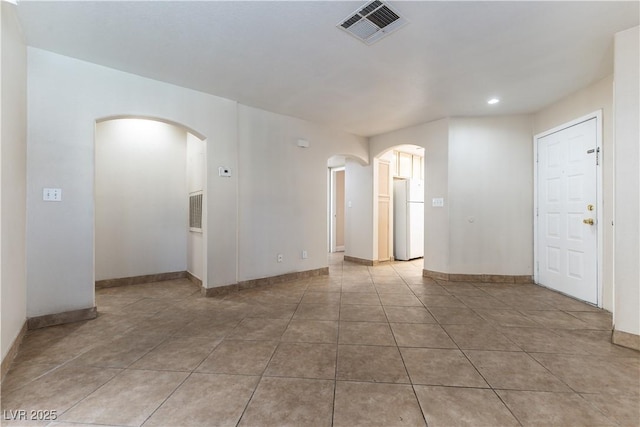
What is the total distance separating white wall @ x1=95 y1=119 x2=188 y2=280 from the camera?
392cm

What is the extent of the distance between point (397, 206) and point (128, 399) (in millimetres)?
5680

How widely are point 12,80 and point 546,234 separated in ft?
20.1

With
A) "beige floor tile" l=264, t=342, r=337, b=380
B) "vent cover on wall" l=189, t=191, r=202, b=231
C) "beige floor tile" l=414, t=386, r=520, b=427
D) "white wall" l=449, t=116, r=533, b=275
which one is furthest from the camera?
"white wall" l=449, t=116, r=533, b=275

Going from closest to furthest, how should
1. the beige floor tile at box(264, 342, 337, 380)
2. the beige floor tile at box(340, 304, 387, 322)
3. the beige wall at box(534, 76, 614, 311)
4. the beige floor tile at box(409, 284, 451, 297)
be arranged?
the beige floor tile at box(264, 342, 337, 380) → the beige floor tile at box(340, 304, 387, 322) → the beige wall at box(534, 76, 614, 311) → the beige floor tile at box(409, 284, 451, 297)

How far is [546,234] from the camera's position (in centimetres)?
399

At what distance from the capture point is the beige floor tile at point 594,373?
1.69 m

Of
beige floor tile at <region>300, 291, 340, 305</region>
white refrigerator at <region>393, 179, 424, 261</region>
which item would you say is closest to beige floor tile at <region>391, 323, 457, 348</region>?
beige floor tile at <region>300, 291, 340, 305</region>

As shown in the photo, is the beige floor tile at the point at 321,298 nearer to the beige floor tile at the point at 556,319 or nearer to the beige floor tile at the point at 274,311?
the beige floor tile at the point at 274,311

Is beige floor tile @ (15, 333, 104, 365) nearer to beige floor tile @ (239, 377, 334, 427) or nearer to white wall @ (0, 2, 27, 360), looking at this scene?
white wall @ (0, 2, 27, 360)

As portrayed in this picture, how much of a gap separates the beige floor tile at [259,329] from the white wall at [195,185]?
1.35 m

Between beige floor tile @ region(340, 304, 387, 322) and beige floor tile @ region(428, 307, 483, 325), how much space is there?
1.88 ft

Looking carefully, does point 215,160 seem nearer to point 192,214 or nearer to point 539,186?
point 192,214

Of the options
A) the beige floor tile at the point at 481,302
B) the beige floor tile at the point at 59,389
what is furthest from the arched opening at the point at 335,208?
the beige floor tile at the point at 59,389

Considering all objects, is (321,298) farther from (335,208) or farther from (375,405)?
(335,208)
